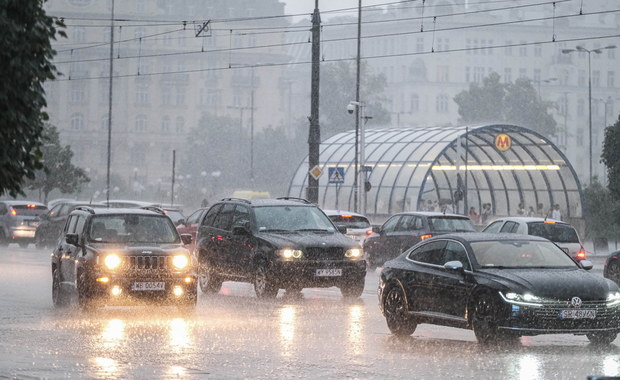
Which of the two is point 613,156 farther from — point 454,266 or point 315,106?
point 454,266

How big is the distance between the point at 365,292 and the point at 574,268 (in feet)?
34.3

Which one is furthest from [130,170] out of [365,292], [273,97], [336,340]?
[336,340]

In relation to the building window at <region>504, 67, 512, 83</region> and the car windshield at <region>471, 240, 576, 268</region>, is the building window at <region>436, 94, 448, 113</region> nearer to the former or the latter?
the building window at <region>504, 67, 512, 83</region>

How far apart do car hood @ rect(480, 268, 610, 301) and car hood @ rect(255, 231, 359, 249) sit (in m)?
8.02

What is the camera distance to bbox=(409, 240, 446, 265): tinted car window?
17.9 meters

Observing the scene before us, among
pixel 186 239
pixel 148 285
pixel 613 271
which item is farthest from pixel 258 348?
pixel 613 271

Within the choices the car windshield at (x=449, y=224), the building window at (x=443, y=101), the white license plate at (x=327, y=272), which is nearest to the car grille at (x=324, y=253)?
the white license plate at (x=327, y=272)

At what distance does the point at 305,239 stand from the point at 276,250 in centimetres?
64

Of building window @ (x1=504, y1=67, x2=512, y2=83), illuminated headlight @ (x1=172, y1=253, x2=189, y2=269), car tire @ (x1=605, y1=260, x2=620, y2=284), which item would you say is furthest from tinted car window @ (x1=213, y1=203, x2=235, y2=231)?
building window @ (x1=504, y1=67, x2=512, y2=83)

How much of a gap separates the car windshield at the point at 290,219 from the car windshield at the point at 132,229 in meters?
3.29

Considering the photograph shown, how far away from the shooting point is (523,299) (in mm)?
15961

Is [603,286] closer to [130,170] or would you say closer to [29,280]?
[29,280]

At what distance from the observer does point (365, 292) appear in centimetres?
2741

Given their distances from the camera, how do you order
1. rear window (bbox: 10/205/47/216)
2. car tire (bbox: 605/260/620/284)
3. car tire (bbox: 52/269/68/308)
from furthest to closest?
rear window (bbox: 10/205/47/216) → car tire (bbox: 605/260/620/284) → car tire (bbox: 52/269/68/308)
